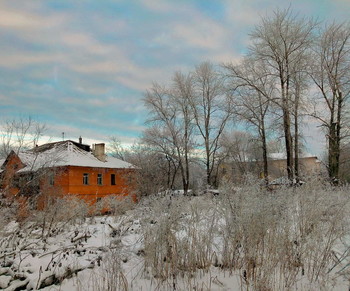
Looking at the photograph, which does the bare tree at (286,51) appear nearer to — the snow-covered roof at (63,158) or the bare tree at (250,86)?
the bare tree at (250,86)

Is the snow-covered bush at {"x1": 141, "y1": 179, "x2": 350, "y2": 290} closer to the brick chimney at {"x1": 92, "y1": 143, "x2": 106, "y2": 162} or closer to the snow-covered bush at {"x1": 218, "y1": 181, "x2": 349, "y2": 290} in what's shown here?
the snow-covered bush at {"x1": 218, "y1": 181, "x2": 349, "y2": 290}

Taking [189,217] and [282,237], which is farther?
[189,217]

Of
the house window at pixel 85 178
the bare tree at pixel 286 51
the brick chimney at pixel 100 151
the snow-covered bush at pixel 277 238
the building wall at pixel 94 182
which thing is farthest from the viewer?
the brick chimney at pixel 100 151

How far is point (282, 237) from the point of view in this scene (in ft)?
18.0

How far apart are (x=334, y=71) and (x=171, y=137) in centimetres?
1724

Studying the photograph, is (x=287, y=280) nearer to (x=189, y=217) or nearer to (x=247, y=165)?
(x=189, y=217)

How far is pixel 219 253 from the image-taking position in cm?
623

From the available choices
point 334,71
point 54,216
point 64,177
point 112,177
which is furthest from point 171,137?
point 54,216

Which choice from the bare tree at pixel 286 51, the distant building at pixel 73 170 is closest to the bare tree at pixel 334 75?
the bare tree at pixel 286 51

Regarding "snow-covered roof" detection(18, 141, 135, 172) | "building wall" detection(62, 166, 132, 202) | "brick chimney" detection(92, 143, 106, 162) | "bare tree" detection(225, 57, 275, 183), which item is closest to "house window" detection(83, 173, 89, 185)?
"building wall" detection(62, 166, 132, 202)

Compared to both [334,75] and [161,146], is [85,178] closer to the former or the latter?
[161,146]

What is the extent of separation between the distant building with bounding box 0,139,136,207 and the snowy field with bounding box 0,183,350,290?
14799 millimetres

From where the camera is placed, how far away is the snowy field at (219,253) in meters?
5.36

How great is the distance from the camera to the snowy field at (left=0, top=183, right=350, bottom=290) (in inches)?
211
